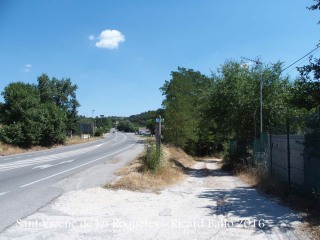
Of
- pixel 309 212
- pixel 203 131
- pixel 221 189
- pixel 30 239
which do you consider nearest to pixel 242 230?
pixel 309 212

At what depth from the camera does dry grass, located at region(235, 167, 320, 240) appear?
24.8 ft

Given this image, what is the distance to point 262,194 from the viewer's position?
11.8 m

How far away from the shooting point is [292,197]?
1047 centimetres

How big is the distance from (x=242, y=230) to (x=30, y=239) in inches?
145

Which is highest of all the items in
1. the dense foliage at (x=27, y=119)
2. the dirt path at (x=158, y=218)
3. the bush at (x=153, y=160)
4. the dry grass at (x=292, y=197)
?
the dense foliage at (x=27, y=119)

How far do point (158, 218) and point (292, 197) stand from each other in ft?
13.8

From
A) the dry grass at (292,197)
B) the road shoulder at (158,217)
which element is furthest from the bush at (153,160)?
the road shoulder at (158,217)

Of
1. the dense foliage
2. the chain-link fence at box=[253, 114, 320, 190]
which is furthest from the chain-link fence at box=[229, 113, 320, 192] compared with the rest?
the dense foliage

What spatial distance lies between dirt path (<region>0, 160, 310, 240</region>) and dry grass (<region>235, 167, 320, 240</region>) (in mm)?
240

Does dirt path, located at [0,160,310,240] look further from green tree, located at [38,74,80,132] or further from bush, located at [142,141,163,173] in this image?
green tree, located at [38,74,80,132]

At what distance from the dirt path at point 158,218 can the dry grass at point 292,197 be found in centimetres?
24

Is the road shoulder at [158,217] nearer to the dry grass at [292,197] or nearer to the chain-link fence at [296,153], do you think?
the dry grass at [292,197]

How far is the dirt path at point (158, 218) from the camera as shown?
22.6 ft

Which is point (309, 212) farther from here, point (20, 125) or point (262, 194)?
point (20, 125)
